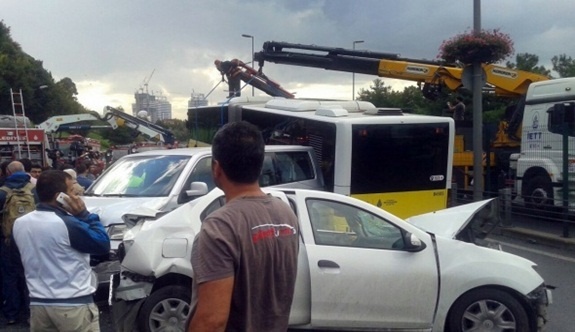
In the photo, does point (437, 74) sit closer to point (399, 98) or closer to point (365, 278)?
point (365, 278)

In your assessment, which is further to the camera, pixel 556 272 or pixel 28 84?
pixel 28 84

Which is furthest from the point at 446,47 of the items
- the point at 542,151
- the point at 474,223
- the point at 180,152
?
the point at 474,223

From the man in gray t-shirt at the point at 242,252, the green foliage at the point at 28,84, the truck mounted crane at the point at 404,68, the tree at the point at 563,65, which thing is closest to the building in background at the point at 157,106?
the green foliage at the point at 28,84

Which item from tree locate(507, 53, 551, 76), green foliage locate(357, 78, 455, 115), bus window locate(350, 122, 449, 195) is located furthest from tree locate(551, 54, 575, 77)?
bus window locate(350, 122, 449, 195)

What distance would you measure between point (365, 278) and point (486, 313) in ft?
3.80

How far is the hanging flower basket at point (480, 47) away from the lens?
16297mm

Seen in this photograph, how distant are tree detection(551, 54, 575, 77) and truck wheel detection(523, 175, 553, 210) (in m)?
40.9

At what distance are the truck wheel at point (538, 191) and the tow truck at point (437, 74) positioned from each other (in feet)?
7.75

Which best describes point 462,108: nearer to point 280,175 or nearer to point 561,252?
point 561,252

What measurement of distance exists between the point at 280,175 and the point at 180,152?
1558mm

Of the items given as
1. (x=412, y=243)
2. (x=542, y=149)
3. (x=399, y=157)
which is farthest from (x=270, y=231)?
(x=542, y=149)

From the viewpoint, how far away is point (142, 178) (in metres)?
10.2

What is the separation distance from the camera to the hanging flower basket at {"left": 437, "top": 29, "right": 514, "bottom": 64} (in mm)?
16297

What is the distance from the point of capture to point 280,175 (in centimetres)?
1120
